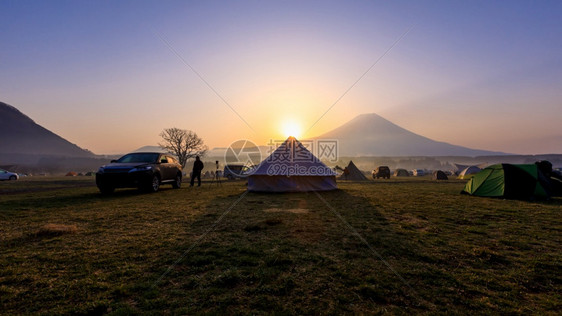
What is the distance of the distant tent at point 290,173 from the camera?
51.0ft

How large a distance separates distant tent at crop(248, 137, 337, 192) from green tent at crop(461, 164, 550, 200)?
8.50 meters

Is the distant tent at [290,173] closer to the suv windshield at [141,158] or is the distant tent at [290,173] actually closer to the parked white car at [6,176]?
the suv windshield at [141,158]

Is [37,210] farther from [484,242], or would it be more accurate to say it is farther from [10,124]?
[10,124]

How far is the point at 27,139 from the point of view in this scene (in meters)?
159

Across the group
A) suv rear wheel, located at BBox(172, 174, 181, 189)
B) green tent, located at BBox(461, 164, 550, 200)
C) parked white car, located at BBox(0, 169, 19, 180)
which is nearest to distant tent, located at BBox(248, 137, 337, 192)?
suv rear wheel, located at BBox(172, 174, 181, 189)

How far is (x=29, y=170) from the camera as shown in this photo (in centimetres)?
9006

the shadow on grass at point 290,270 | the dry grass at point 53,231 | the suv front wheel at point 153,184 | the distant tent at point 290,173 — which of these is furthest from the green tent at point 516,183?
the suv front wheel at point 153,184

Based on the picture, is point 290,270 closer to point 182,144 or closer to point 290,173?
point 290,173

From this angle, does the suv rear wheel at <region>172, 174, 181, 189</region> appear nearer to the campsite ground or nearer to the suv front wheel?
the suv front wheel

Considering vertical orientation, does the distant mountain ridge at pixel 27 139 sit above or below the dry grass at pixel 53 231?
above

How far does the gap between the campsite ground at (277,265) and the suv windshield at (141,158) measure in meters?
7.00

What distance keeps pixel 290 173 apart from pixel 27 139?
211m

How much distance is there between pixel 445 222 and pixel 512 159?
807ft

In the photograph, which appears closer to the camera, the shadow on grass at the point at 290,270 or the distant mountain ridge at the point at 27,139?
the shadow on grass at the point at 290,270
